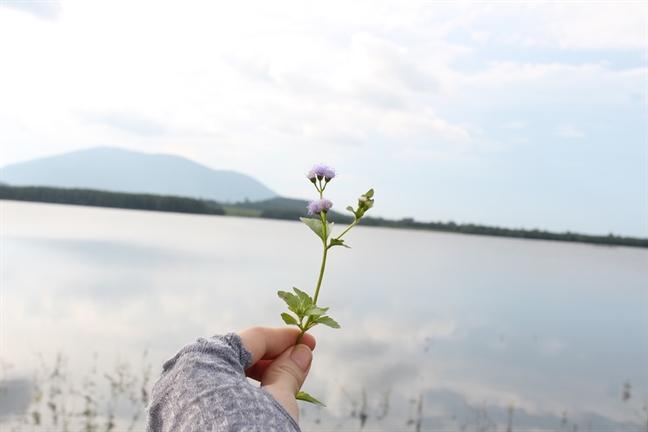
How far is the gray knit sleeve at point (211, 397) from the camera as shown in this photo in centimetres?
91

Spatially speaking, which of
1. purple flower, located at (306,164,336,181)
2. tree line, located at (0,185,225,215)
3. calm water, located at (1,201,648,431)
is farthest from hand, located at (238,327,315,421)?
tree line, located at (0,185,225,215)

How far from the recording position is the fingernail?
120 centimetres

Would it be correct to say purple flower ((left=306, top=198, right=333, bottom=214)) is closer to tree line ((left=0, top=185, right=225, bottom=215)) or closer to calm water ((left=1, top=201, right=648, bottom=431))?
calm water ((left=1, top=201, right=648, bottom=431))

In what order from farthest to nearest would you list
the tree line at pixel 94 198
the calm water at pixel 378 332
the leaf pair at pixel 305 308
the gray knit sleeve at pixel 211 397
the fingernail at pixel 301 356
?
the tree line at pixel 94 198 < the calm water at pixel 378 332 < the fingernail at pixel 301 356 < the leaf pair at pixel 305 308 < the gray knit sleeve at pixel 211 397

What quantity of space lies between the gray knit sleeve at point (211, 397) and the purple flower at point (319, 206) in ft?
1.11

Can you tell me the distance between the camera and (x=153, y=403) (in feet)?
3.41

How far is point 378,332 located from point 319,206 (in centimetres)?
1319

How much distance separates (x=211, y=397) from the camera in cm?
93

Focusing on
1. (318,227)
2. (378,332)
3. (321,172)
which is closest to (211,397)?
(318,227)

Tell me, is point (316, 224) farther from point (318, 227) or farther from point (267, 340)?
point (267, 340)

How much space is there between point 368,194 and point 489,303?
20.3 metres

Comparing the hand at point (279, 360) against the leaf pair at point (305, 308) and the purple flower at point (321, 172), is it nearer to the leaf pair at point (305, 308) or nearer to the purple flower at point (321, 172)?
the leaf pair at point (305, 308)

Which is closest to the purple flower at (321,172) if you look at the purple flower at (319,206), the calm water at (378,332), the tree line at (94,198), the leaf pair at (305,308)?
the purple flower at (319,206)

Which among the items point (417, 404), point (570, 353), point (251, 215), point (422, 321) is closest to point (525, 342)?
point (570, 353)
